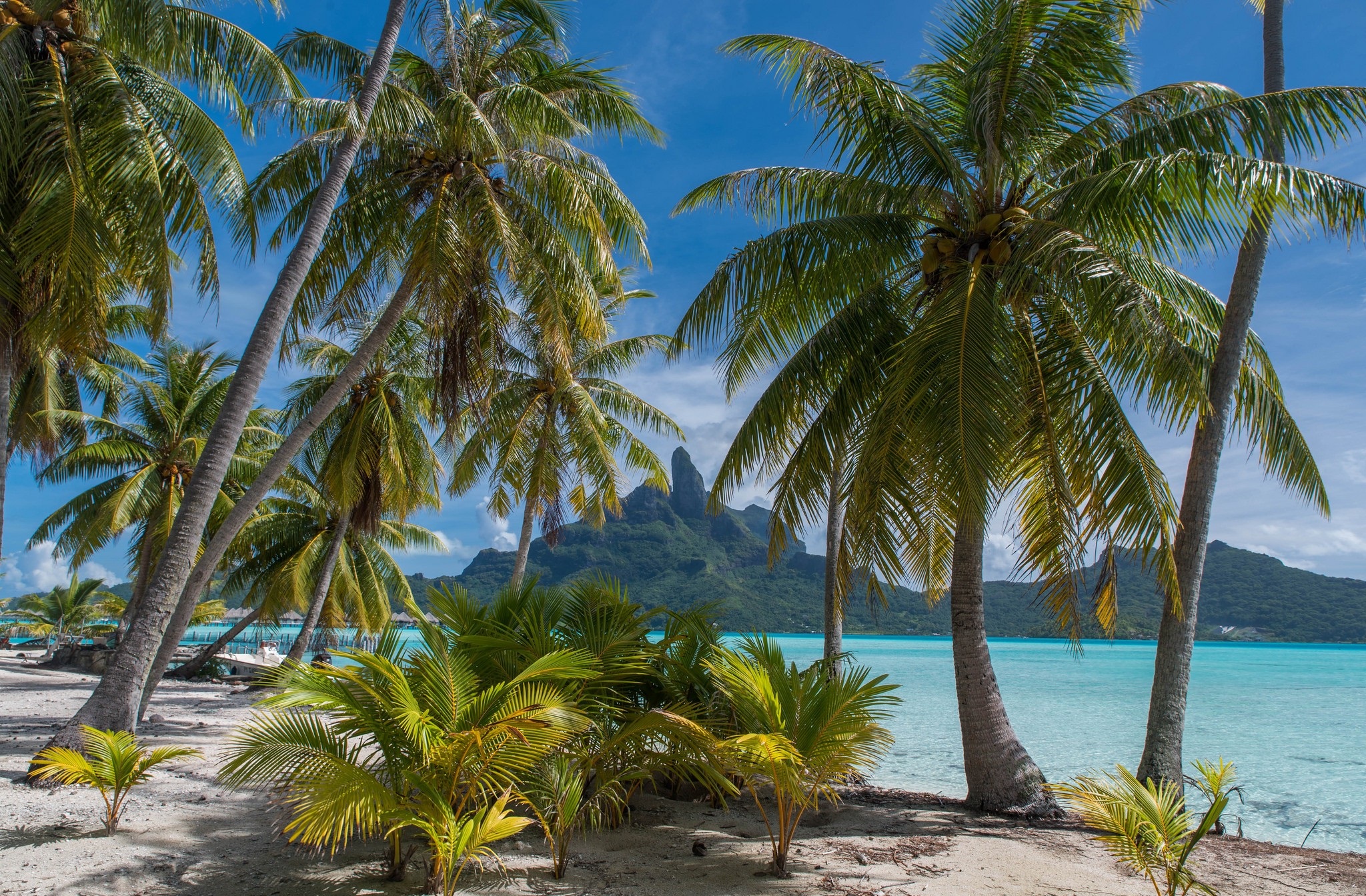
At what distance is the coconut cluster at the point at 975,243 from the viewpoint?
6.59 m

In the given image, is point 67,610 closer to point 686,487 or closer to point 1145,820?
point 1145,820

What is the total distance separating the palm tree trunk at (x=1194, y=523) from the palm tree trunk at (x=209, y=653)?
19.6 meters

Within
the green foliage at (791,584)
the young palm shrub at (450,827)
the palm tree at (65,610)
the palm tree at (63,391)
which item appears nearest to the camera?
the young palm shrub at (450,827)

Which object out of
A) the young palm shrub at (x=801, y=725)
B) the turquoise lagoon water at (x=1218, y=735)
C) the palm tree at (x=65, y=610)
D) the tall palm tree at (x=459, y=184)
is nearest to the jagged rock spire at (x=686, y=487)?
the turquoise lagoon water at (x=1218, y=735)

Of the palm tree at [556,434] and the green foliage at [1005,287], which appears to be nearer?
the green foliage at [1005,287]

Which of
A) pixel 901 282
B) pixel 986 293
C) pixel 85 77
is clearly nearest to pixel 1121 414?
pixel 986 293

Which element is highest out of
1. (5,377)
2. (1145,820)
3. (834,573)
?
(5,377)

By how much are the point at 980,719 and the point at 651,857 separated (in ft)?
10.7

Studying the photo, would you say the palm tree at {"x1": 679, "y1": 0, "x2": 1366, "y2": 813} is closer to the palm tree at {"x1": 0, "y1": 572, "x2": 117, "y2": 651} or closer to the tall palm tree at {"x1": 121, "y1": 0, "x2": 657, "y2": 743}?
the tall palm tree at {"x1": 121, "y1": 0, "x2": 657, "y2": 743}

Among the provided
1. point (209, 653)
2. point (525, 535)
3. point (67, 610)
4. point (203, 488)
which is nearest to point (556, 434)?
point (525, 535)

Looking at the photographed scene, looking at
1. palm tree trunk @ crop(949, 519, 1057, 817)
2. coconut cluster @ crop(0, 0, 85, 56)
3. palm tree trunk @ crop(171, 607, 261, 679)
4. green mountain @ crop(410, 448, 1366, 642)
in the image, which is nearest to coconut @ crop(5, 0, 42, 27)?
coconut cluster @ crop(0, 0, 85, 56)

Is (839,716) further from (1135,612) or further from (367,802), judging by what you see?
(1135,612)

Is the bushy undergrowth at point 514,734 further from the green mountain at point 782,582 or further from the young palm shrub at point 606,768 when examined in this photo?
the green mountain at point 782,582

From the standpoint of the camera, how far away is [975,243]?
22.2 ft
